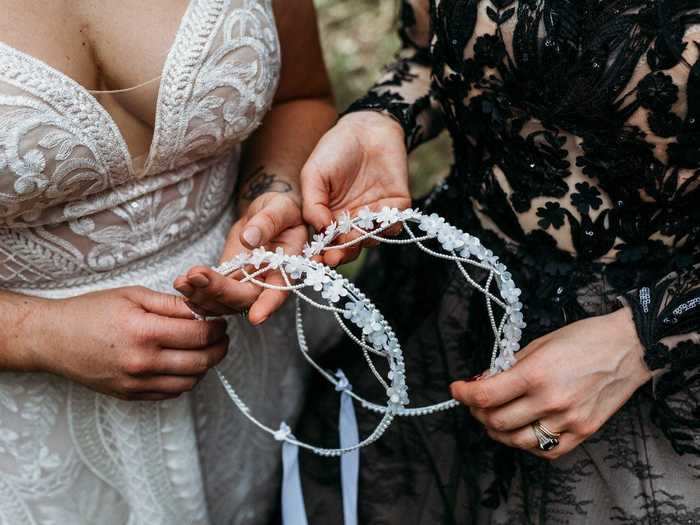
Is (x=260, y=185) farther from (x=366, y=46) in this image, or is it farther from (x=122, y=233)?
(x=366, y=46)

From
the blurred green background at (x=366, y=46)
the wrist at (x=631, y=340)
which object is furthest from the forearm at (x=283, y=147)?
the blurred green background at (x=366, y=46)

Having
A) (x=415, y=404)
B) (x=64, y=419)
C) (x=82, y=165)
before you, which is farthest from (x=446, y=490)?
(x=82, y=165)

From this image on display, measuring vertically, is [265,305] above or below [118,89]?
below

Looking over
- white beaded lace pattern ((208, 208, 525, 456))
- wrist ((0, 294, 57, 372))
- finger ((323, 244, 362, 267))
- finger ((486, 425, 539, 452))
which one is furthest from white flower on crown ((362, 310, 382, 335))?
wrist ((0, 294, 57, 372))

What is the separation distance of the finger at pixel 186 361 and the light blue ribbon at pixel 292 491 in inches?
11.0

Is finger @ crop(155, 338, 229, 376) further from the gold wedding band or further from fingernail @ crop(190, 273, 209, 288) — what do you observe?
the gold wedding band

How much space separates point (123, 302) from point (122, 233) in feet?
0.38

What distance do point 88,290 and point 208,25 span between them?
0.44 meters

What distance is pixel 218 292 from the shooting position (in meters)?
0.88

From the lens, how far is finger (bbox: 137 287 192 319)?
1.00 m

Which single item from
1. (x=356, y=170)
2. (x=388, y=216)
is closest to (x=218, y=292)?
(x=388, y=216)

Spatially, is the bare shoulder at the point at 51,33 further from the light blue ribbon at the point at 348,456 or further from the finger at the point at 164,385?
the light blue ribbon at the point at 348,456

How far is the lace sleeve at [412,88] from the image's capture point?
1222 mm

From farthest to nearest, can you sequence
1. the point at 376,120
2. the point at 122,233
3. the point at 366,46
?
the point at 366,46 → the point at 376,120 → the point at 122,233
